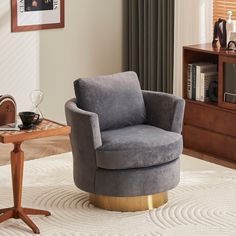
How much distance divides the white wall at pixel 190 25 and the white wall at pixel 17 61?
4.24 ft

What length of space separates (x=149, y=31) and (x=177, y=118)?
224cm

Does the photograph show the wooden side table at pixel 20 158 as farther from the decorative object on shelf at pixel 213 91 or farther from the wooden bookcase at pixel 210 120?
the decorative object on shelf at pixel 213 91

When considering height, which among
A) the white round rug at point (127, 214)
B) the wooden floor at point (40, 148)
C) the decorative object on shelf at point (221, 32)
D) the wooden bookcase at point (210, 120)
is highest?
the decorative object on shelf at point (221, 32)

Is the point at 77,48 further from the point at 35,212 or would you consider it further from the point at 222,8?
the point at 35,212

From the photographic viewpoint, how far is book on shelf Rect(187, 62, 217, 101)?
575 cm

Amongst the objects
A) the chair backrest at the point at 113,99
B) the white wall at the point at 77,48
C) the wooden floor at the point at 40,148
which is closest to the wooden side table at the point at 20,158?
the chair backrest at the point at 113,99

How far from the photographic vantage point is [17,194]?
4082 millimetres

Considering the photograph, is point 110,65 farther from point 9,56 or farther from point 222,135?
point 222,135

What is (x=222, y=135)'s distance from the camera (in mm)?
5559

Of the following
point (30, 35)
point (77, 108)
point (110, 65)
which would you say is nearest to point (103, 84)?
A: point (77, 108)

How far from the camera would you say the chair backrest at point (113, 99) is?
14.7 feet

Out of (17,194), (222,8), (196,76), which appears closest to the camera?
(17,194)

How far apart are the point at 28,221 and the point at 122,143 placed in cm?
73

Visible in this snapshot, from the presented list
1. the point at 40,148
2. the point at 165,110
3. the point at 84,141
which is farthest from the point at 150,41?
the point at 84,141
